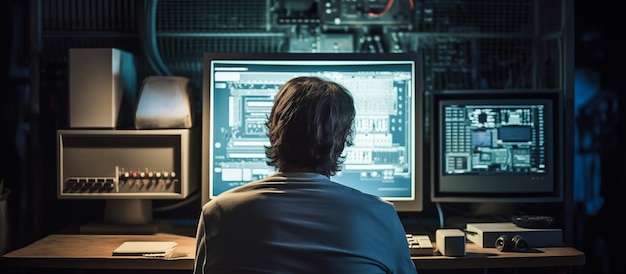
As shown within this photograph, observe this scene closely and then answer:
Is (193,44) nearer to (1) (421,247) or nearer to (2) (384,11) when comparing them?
(2) (384,11)

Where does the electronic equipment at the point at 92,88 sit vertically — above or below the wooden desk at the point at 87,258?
above

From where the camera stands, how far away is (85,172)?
2436 mm

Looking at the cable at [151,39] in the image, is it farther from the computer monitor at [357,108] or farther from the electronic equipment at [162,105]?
the computer monitor at [357,108]

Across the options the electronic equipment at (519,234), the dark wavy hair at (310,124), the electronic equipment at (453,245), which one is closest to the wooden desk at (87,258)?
the dark wavy hair at (310,124)

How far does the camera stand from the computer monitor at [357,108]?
2.39 meters

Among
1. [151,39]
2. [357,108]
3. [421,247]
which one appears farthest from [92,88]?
[421,247]

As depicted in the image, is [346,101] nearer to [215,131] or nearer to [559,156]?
[215,131]

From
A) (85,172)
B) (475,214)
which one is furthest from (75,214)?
(475,214)

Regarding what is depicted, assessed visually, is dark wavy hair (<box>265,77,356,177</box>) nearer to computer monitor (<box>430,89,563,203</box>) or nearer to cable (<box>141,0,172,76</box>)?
computer monitor (<box>430,89,563,203</box>)

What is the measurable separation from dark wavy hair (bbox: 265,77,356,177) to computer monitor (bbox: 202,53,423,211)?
2.45ft

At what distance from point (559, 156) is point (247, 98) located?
1.06 meters

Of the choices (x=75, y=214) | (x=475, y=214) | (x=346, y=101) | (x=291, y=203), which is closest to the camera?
(x=291, y=203)

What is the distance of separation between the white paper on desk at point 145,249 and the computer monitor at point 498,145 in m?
0.92

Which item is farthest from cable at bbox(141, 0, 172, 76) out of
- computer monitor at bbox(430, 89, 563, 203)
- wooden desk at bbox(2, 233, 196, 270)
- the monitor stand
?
computer monitor at bbox(430, 89, 563, 203)
